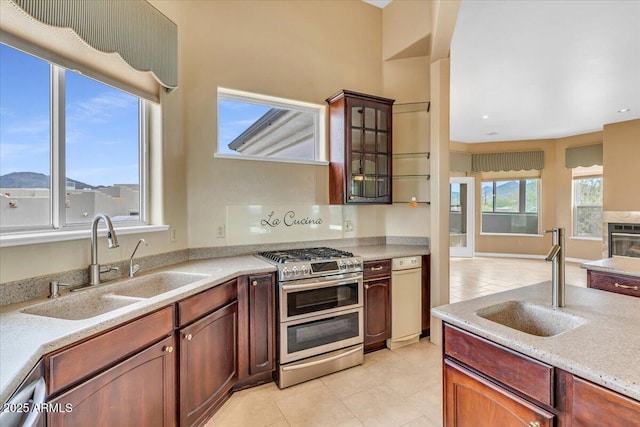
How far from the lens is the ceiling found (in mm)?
2904

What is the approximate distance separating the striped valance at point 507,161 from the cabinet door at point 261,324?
757 centimetres

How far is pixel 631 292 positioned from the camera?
2170mm

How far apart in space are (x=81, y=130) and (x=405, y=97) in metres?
2.98

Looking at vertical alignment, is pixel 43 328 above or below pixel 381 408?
above

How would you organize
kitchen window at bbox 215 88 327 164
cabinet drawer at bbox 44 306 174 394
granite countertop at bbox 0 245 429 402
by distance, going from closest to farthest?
granite countertop at bbox 0 245 429 402, cabinet drawer at bbox 44 306 174 394, kitchen window at bbox 215 88 327 164

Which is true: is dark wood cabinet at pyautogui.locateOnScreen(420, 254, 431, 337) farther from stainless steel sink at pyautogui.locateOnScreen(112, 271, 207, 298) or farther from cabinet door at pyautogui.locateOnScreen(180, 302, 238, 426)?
stainless steel sink at pyautogui.locateOnScreen(112, 271, 207, 298)

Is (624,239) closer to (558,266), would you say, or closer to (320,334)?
(558,266)

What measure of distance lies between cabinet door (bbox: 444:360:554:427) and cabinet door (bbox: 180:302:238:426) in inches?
53.2

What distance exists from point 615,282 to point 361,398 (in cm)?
203

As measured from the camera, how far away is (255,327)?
2254 millimetres

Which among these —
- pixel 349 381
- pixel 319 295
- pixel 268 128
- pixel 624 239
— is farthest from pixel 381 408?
pixel 624 239

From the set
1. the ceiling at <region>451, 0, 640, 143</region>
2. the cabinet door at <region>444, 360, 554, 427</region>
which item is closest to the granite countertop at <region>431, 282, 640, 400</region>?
the cabinet door at <region>444, 360, 554, 427</region>

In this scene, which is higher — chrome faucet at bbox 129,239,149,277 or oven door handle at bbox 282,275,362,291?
chrome faucet at bbox 129,239,149,277

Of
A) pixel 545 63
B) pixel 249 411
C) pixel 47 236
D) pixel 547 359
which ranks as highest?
pixel 545 63
